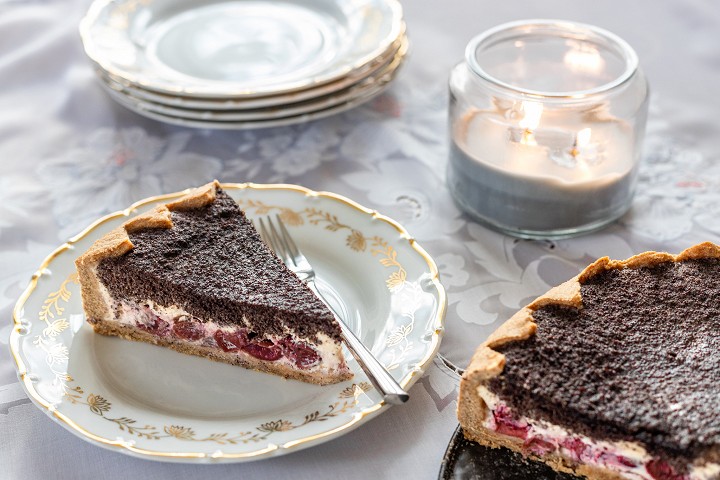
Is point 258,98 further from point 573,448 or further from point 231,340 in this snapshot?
point 573,448

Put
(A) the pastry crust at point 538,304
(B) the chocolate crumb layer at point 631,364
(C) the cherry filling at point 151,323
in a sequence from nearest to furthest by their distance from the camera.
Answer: (B) the chocolate crumb layer at point 631,364 < (A) the pastry crust at point 538,304 < (C) the cherry filling at point 151,323

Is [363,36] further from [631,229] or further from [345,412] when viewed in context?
[345,412]

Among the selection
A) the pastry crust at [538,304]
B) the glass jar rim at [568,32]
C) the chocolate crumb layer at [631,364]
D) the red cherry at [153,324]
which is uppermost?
the glass jar rim at [568,32]

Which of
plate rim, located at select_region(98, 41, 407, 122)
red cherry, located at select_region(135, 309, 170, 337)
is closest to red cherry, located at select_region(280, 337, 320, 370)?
red cherry, located at select_region(135, 309, 170, 337)

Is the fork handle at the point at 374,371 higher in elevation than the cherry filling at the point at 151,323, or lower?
higher

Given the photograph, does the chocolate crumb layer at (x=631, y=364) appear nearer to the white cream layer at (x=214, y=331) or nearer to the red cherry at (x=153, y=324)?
the white cream layer at (x=214, y=331)

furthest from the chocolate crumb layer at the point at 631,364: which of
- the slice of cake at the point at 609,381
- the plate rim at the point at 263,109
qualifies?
the plate rim at the point at 263,109
